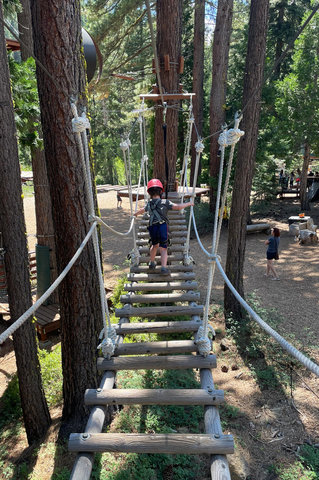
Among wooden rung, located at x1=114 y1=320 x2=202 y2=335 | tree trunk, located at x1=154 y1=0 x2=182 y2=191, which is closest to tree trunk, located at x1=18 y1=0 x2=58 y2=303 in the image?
tree trunk, located at x1=154 y1=0 x2=182 y2=191

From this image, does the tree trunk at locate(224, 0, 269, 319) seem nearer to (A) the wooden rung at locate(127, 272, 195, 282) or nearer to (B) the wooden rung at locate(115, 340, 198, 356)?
(A) the wooden rung at locate(127, 272, 195, 282)

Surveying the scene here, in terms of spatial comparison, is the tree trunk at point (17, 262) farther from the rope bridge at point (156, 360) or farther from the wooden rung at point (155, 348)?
the wooden rung at point (155, 348)

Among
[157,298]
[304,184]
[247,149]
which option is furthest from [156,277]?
[304,184]

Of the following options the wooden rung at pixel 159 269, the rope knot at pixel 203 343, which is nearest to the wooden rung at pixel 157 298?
the wooden rung at pixel 159 269

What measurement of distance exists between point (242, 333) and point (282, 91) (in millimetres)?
9210

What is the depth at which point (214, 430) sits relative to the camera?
1783mm

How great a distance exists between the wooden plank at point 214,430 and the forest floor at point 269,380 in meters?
1.14

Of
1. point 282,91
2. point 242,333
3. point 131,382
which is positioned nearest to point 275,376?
point 242,333

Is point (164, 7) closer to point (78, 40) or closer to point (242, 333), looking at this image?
point (78, 40)

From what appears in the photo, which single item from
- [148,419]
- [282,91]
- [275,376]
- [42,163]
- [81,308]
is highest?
[282,91]

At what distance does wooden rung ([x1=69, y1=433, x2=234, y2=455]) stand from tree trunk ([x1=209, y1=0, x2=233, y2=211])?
8987 mm

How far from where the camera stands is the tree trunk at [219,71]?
9.66m

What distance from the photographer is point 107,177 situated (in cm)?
2511

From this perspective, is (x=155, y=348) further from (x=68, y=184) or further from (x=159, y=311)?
(x=68, y=184)
